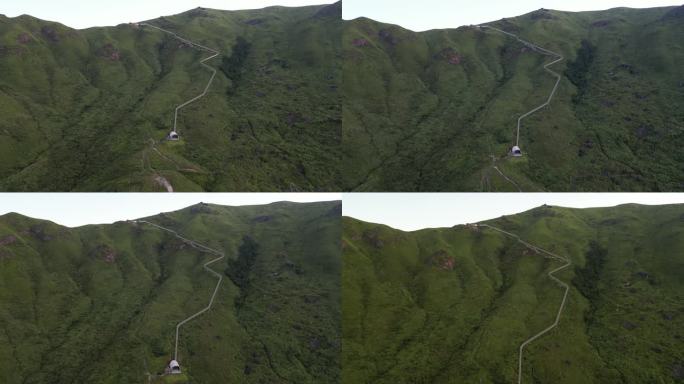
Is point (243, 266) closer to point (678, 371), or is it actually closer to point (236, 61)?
point (236, 61)

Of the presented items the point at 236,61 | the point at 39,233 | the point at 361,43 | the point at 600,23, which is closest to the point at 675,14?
the point at 600,23

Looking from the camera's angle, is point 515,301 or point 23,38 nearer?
point 515,301

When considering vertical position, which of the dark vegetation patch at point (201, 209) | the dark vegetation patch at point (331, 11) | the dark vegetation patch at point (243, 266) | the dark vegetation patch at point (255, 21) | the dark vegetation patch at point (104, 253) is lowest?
the dark vegetation patch at point (243, 266)

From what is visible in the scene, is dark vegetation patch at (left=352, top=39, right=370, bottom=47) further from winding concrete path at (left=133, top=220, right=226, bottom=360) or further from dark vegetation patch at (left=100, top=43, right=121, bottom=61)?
dark vegetation patch at (left=100, top=43, right=121, bottom=61)

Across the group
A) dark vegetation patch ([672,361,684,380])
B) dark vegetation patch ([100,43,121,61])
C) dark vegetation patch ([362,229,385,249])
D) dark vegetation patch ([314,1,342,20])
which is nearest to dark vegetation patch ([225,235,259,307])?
dark vegetation patch ([362,229,385,249])

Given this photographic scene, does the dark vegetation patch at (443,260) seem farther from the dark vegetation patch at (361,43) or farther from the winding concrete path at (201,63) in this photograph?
the winding concrete path at (201,63)

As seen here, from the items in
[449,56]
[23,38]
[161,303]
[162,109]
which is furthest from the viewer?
[449,56]

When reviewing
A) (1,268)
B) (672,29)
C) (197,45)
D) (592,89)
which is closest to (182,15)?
(197,45)

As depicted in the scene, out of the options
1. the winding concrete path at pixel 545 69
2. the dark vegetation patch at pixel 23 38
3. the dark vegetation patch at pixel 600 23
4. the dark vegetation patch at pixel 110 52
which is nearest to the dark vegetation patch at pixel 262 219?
the dark vegetation patch at pixel 110 52
